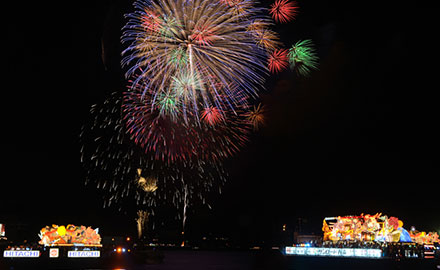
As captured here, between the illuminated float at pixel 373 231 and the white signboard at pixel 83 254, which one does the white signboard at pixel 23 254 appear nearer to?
the white signboard at pixel 83 254

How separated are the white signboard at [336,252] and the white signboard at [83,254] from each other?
1229 inches

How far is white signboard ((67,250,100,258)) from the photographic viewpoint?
4519cm

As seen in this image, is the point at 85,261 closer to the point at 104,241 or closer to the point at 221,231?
the point at 104,241

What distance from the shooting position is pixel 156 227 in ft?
459

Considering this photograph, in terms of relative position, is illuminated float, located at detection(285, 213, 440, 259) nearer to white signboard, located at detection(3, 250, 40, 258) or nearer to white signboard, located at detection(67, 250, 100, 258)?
white signboard, located at detection(67, 250, 100, 258)

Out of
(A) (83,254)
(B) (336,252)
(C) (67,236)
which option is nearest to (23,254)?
(C) (67,236)

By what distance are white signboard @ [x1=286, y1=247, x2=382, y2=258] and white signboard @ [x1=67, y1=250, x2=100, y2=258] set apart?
3122 centimetres

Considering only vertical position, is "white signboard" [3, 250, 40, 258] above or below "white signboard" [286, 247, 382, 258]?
above

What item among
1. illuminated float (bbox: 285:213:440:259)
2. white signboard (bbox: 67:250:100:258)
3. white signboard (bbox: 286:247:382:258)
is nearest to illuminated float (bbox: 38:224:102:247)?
white signboard (bbox: 67:250:100:258)

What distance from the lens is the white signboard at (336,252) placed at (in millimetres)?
55991

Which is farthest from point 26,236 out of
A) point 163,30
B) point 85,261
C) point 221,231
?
point 221,231

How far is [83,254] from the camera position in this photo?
4591 centimetres

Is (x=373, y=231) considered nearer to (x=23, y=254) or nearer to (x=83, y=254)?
(x=83, y=254)

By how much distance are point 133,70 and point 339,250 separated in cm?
4365
